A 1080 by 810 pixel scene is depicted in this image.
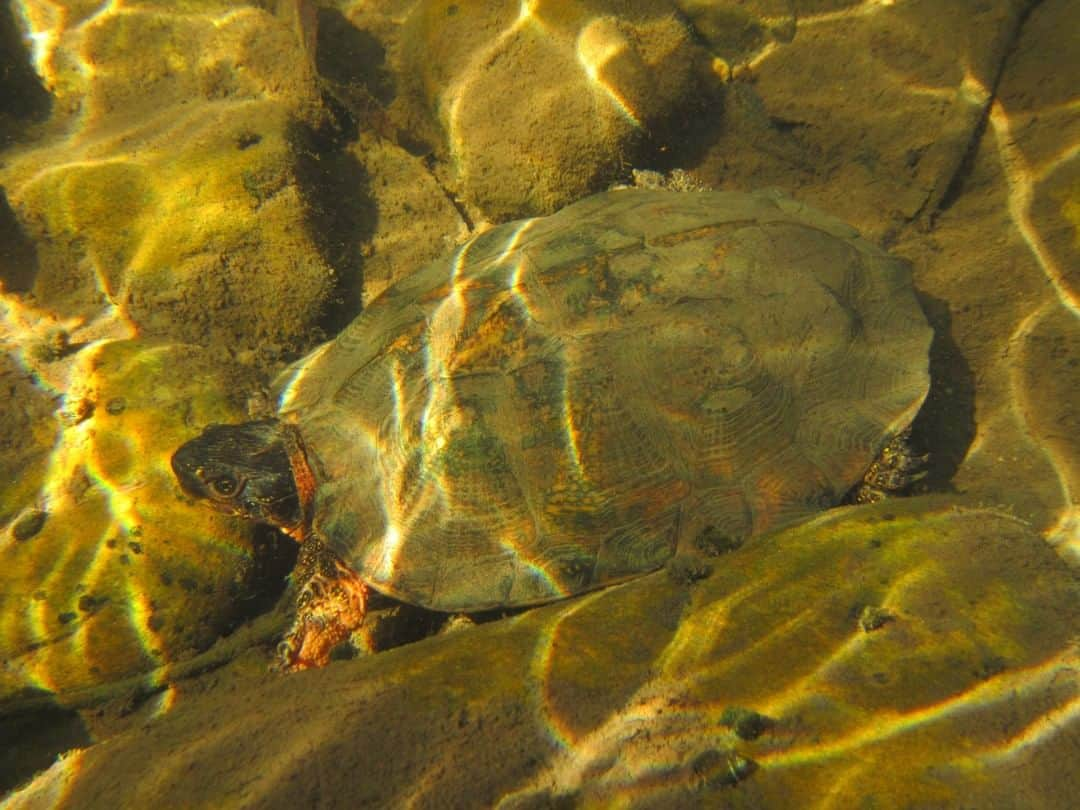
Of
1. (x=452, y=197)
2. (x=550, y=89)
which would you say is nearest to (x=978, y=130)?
(x=550, y=89)

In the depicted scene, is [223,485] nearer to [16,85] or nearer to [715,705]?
[715,705]

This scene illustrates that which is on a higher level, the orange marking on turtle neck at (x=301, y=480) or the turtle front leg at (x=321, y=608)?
the orange marking on turtle neck at (x=301, y=480)

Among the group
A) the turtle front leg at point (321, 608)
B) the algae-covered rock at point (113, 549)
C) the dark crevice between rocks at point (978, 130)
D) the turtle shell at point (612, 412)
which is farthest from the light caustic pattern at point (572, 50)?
the turtle front leg at point (321, 608)

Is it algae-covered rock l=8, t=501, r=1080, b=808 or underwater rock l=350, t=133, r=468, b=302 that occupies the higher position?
underwater rock l=350, t=133, r=468, b=302

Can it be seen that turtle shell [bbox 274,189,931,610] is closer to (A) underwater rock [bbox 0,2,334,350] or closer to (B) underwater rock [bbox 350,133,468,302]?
(A) underwater rock [bbox 0,2,334,350]

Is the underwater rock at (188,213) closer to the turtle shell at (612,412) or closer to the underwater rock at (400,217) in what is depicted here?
the underwater rock at (400,217)

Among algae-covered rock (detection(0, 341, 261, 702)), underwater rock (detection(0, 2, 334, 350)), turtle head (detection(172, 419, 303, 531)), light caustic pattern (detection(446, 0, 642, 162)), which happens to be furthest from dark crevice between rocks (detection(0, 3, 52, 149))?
turtle head (detection(172, 419, 303, 531))
